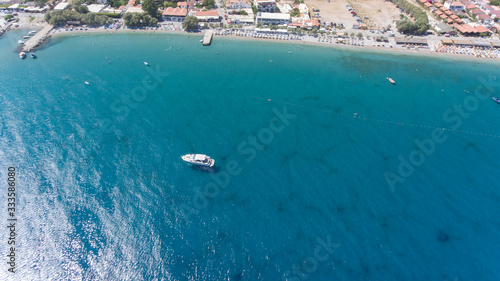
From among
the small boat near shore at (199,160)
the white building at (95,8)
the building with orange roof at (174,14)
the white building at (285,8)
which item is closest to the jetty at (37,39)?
the white building at (95,8)

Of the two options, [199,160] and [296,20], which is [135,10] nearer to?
[296,20]

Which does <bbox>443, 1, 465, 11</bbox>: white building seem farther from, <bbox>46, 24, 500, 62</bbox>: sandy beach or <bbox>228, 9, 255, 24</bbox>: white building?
<bbox>228, 9, 255, 24</bbox>: white building

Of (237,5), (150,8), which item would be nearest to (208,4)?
(237,5)

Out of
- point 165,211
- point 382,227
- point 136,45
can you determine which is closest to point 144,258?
point 165,211

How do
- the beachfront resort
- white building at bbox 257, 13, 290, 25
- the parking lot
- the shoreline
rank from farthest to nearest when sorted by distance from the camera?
the parking lot → white building at bbox 257, 13, 290, 25 → the beachfront resort → the shoreline

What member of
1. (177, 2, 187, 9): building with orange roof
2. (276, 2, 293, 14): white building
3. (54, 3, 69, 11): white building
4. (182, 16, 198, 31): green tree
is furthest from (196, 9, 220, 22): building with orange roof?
(54, 3, 69, 11): white building

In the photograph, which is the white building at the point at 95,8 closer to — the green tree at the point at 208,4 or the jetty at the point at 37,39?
the jetty at the point at 37,39
